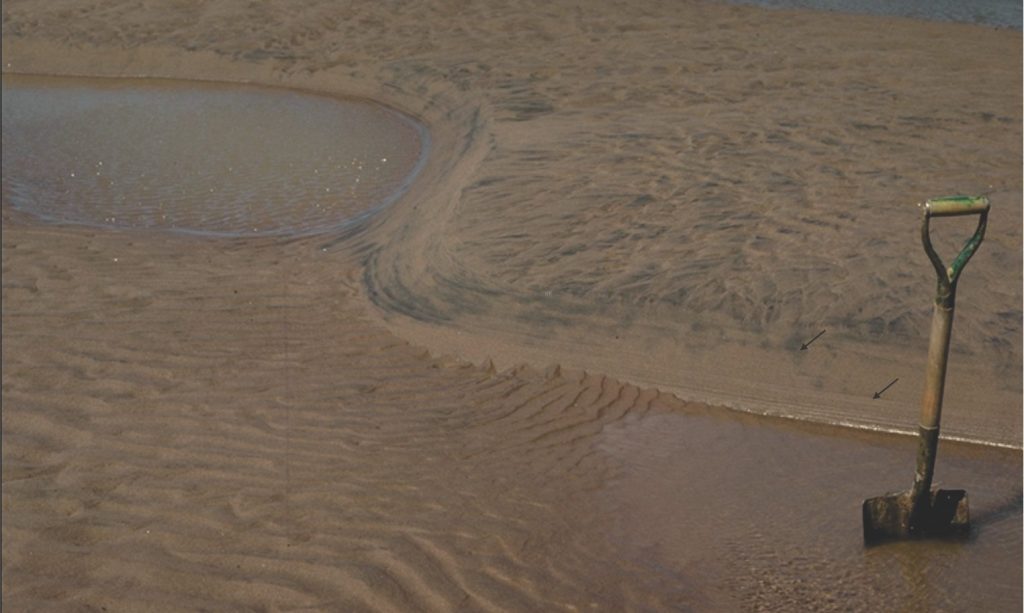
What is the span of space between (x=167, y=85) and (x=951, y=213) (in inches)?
524

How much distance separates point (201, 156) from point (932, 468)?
29.6 feet

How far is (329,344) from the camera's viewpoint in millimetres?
6828

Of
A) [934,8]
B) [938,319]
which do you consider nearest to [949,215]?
[938,319]

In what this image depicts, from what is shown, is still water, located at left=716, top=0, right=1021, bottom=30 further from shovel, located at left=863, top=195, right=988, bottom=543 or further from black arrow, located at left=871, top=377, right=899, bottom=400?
shovel, located at left=863, top=195, right=988, bottom=543

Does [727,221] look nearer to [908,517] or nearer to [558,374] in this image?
[558,374]

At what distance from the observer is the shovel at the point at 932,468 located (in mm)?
4363

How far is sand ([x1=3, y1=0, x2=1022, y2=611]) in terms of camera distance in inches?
174

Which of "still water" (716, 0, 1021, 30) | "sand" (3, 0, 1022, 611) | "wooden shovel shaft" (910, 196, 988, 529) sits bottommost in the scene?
"sand" (3, 0, 1022, 611)

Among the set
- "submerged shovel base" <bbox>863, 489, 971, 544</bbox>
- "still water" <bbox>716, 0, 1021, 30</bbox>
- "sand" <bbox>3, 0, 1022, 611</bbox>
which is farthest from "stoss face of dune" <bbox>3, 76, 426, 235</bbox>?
"still water" <bbox>716, 0, 1021, 30</bbox>

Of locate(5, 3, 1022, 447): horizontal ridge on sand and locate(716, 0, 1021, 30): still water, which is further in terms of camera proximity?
locate(716, 0, 1021, 30): still water

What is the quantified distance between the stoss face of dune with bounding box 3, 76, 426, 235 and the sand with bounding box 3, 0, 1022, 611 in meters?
0.68

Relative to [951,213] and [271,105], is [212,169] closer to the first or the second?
[271,105]

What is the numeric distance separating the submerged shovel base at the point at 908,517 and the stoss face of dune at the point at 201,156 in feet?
19.4

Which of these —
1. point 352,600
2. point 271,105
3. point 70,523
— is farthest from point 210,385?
point 271,105
